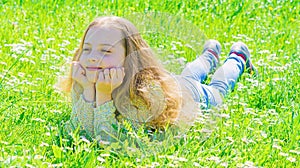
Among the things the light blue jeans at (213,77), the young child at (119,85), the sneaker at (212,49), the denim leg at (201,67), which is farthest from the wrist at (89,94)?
the sneaker at (212,49)

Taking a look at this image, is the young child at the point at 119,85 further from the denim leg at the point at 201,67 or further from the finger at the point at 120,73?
the denim leg at the point at 201,67

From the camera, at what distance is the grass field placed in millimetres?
2922

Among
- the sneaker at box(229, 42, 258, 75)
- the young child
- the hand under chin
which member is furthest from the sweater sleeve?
the sneaker at box(229, 42, 258, 75)

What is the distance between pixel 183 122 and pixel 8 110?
0.78 m

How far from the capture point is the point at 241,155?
10.1ft

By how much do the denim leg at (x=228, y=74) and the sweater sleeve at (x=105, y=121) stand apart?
0.97 meters

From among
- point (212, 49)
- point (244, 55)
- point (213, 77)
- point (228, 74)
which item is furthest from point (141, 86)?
point (244, 55)

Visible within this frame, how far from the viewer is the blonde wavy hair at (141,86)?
3.16m

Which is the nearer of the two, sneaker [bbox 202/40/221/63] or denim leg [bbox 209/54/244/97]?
denim leg [bbox 209/54/244/97]

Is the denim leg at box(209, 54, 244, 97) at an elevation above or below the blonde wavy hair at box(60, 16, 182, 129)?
below

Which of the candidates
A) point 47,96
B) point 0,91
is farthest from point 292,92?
point 0,91

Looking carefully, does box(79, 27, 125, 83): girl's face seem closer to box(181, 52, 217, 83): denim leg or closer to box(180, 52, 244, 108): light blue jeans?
box(180, 52, 244, 108): light blue jeans

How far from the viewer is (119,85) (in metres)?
3.16

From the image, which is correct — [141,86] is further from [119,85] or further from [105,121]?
[105,121]
